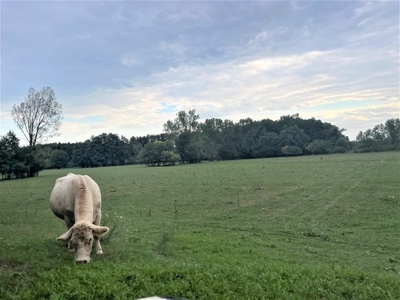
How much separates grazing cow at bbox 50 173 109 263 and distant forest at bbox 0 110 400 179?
87.1m

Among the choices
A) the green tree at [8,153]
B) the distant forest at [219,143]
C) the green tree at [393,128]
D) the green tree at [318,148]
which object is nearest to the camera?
the green tree at [8,153]

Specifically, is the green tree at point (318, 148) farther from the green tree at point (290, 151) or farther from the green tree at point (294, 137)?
the green tree at point (294, 137)

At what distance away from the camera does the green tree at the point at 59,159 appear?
96.7 metres

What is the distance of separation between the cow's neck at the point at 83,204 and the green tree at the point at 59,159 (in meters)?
93.6

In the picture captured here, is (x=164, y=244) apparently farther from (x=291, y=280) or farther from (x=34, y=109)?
(x=34, y=109)

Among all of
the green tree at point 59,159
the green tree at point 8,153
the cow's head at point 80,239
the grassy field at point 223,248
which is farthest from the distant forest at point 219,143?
the cow's head at point 80,239

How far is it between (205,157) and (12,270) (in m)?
106

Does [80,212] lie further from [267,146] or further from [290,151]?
[267,146]

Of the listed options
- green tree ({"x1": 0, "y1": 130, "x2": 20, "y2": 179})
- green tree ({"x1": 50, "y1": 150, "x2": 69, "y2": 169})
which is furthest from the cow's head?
green tree ({"x1": 50, "y1": 150, "x2": 69, "y2": 169})

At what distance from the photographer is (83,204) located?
28.9 feet

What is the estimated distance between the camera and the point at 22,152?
2532 inches

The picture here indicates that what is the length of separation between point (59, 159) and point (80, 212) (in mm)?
98040

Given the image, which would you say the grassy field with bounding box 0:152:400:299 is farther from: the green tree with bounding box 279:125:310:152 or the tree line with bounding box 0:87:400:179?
the green tree with bounding box 279:125:310:152

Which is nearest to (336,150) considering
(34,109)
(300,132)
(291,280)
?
(300,132)
